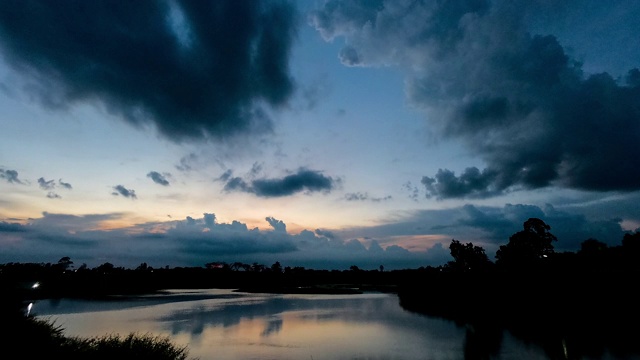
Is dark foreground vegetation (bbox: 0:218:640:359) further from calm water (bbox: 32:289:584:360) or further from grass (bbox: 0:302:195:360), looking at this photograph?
calm water (bbox: 32:289:584:360)

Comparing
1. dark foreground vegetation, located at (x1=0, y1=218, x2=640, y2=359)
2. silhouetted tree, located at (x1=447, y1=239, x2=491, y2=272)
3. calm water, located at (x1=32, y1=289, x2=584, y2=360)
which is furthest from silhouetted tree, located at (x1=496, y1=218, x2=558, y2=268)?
calm water, located at (x1=32, y1=289, x2=584, y2=360)

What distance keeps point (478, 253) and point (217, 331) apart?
396 feet

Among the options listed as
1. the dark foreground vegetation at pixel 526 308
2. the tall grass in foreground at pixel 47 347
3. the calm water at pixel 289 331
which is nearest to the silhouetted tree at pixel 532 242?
the dark foreground vegetation at pixel 526 308

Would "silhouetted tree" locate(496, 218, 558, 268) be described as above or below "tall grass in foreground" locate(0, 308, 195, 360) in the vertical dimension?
above

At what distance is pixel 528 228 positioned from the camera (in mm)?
103125

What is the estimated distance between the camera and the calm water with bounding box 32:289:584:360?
126 feet

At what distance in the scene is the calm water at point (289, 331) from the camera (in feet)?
126

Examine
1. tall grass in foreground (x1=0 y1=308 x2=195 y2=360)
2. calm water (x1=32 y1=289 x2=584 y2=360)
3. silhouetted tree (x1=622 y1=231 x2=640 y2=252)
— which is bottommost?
calm water (x1=32 y1=289 x2=584 y2=360)

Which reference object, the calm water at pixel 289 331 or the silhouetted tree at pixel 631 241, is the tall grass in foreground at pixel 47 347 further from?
the silhouetted tree at pixel 631 241

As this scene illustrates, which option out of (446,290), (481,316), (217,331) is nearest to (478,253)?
(446,290)

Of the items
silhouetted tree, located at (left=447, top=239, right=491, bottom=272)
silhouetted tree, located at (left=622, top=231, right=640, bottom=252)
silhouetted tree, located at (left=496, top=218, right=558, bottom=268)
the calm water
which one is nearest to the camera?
the calm water

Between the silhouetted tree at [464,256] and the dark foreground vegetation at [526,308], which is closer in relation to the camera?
the dark foreground vegetation at [526,308]

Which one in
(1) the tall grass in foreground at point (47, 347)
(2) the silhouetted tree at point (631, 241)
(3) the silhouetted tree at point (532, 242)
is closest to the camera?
(1) the tall grass in foreground at point (47, 347)

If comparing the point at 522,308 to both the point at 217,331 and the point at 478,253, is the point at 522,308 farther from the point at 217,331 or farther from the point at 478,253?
the point at 478,253
